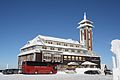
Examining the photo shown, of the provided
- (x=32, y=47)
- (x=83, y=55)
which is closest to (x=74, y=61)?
(x=83, y=55)

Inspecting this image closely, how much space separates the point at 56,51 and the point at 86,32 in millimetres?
24196

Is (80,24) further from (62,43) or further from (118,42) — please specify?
(118,42)

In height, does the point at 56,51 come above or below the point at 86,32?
below

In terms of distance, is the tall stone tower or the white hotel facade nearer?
the white hotel facade

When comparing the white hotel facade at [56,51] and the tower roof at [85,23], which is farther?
the tower roof at [85,23]

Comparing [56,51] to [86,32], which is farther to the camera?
[86,32]

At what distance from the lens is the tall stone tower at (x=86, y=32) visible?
84.1 m

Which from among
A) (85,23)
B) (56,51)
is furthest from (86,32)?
(56,51)

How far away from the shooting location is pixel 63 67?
221ft

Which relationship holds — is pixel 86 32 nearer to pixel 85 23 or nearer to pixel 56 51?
pixel 85 23

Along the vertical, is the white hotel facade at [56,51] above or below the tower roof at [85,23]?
Result: below

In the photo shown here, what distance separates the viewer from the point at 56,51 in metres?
67.4

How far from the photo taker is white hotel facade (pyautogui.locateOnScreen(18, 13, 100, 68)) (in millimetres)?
64312

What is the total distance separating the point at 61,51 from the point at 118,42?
5853 centimetres
